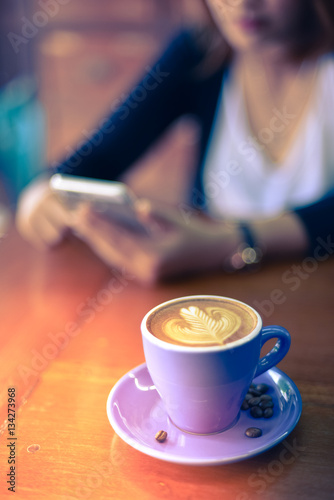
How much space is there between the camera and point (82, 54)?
11.2ft

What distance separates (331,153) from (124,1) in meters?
2.56

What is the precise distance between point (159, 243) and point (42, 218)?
277 millimetres

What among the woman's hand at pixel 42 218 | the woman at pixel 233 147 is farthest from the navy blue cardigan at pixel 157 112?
the woman's hand at pixel 42 218

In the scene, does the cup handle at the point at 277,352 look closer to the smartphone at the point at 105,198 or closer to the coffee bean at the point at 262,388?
the coffee bean at the point at 262,388

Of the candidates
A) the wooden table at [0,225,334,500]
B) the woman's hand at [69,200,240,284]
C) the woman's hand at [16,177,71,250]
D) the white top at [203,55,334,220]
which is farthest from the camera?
the white top at [203,55,334,220]

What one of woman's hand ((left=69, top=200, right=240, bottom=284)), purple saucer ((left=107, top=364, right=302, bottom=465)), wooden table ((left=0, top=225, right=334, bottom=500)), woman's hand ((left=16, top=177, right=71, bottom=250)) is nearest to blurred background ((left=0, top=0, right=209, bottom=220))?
woman's hand ((left=16, top=177, right=71, bottom=250))

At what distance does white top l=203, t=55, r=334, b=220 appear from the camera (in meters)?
1.27

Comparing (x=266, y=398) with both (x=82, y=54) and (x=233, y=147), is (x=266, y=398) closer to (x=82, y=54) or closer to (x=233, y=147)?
(x=233, y=147)

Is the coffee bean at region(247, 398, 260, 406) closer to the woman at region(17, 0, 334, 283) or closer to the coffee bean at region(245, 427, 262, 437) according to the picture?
the coffee bean at region(245, 427, 262, 437)

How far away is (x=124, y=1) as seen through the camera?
3.28m

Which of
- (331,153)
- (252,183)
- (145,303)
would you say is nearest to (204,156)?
(252,183)

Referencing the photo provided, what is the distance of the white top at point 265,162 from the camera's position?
1.27 m

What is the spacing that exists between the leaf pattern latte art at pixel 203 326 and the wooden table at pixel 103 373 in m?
0.12

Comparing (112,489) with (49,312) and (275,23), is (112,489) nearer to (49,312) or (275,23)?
(49,312)
